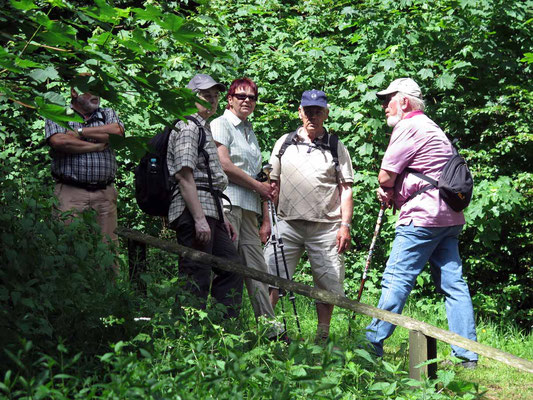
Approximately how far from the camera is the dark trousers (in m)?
4.43

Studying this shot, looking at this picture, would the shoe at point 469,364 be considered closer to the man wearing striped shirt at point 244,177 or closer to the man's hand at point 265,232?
the man wearing striped shirt at point 244,177

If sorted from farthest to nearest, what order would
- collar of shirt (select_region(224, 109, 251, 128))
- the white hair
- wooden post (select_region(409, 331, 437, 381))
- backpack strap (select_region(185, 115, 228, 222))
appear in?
collar of shirt (select_region(224, 109, 251, 128)) → the white hair → backpack strap (select_region(185, 115, 228, 222)) → wooden post (select_region(409, 331, 437, 381))

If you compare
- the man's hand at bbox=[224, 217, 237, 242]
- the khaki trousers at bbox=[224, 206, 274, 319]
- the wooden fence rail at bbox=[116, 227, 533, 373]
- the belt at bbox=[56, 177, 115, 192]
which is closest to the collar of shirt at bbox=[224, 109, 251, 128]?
the khaki trousers at bbox=[224, 206, 274, 319]

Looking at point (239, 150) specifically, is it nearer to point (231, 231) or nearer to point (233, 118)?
point (233, 118)

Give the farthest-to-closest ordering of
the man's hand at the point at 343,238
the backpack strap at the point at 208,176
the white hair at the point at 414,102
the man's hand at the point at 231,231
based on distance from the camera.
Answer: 1. the man's hand at the point at 343,238
2. the white hair at the point at 414,102
3. the man's hand at the point at 231,231
4. the backpack strap at the point at 208,176

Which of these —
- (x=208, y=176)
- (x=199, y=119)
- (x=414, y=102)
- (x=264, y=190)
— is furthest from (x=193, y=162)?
(x=414, y=102)

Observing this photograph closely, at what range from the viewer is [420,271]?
4793 mm

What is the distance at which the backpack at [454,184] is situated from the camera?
4.65 meters

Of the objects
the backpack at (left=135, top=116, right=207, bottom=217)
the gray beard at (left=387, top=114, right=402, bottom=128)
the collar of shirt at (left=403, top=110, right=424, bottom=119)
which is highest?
the collar of shirt at (left=403, top=110, right=424, bottom=119)

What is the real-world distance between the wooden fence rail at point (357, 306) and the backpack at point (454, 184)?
120cm

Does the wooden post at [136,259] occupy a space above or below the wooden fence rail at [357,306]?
below

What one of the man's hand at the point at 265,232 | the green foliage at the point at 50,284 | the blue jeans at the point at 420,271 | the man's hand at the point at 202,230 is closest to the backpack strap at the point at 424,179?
the blue jeans at the point at 420,271

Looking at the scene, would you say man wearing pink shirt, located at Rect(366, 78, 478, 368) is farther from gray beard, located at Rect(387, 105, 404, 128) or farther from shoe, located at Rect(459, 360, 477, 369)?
gray beard, located at Rect(387, 105, 404, 128)

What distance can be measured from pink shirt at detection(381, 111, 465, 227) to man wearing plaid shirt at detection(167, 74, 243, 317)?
3.72 ft
